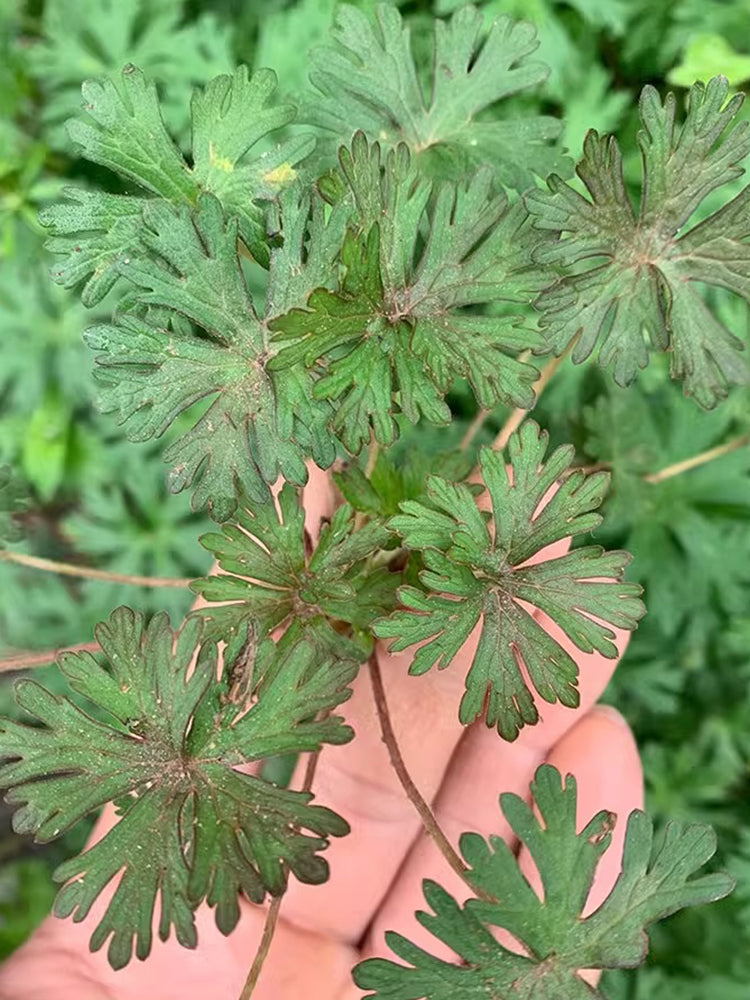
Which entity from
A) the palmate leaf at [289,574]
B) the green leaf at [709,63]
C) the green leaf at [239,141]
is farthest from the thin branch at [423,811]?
the green leaf at [709,63]

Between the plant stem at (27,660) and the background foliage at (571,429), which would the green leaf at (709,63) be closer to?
the background foliage at (571,429)

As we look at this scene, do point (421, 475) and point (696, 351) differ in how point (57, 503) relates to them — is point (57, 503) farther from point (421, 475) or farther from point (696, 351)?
point (696, 351)

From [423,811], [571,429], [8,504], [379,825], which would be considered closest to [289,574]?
[423,811]

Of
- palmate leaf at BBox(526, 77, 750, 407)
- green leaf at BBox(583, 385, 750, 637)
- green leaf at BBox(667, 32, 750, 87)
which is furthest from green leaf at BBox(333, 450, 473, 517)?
green leaf at BBox(667, 32, 750, 87)

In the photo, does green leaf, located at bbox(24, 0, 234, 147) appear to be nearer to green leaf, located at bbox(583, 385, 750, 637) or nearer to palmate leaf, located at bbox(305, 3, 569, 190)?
palmate leaf, located at bbox(305, 3, 569, 190)

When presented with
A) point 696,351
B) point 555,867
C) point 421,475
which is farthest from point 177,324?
point 555,867

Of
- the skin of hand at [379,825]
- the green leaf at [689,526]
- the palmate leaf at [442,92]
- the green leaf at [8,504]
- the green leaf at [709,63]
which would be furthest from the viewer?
the green leaf at [689,526]

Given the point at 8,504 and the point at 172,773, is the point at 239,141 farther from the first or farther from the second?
the point at 172,773
